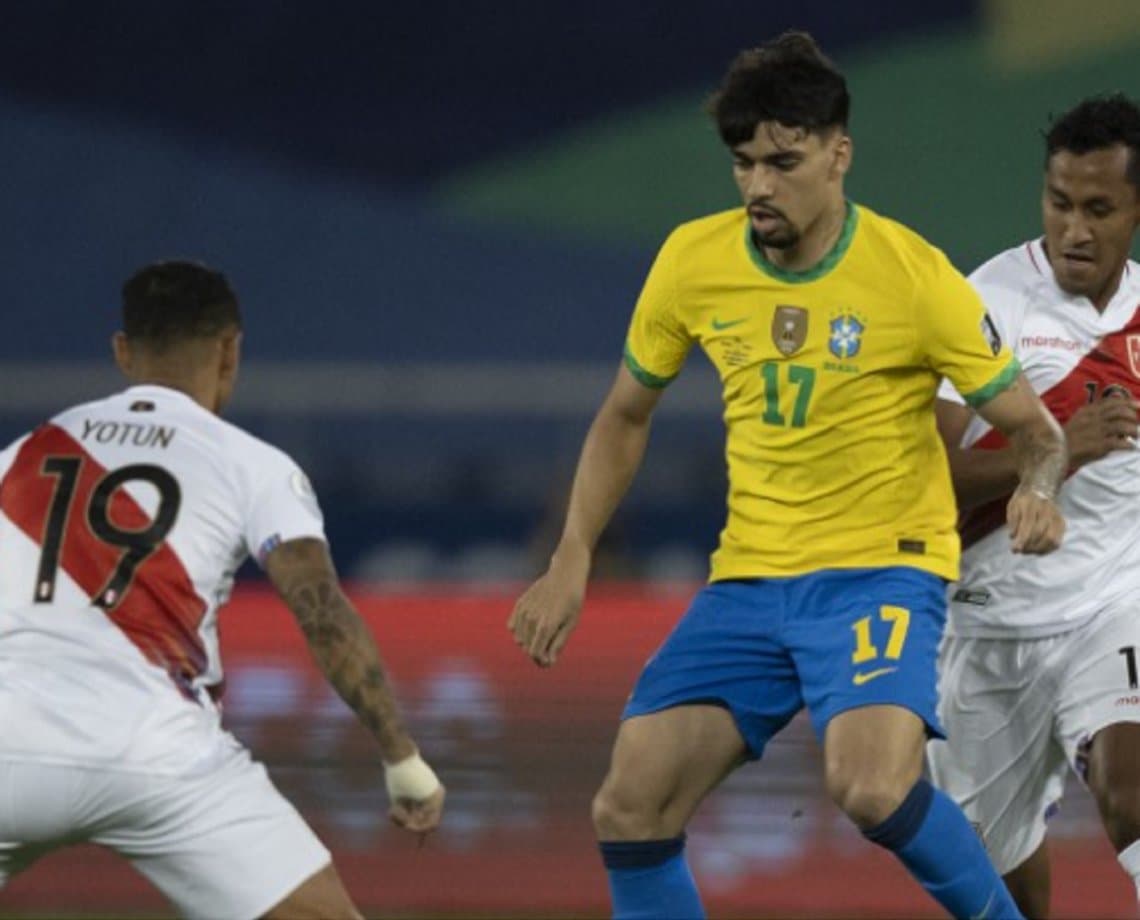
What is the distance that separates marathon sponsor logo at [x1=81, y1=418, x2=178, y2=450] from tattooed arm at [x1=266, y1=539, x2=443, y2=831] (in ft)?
1.03

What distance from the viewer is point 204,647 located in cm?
496

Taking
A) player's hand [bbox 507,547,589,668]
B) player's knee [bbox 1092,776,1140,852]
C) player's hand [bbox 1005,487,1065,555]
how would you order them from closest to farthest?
player's hand [bbox 1005,487,1065,555], player's hand [bbox 507,547,589,668], player's knee [bbox 1092,776,1140,852]

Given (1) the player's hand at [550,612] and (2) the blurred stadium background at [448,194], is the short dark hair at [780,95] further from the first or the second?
(2) the blurred stadium background at [448,194]

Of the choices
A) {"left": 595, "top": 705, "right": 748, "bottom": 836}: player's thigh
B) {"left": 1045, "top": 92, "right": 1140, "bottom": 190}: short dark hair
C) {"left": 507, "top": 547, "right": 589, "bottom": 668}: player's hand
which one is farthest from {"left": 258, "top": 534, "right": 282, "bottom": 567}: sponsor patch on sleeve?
{"left": 1045, "top": 92, "right": 1140, "bottom": 190}: short dark hair

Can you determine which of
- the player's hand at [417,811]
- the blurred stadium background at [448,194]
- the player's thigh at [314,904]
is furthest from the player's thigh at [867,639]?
the blurred stadium background at [448,194]

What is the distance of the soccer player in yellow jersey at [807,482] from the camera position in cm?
541

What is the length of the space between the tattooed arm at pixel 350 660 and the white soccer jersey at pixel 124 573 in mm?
56

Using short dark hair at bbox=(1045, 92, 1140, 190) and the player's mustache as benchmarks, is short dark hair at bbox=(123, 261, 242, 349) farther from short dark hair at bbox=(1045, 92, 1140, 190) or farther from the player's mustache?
short dark hair at bbox=(1045, 92, 1140, 190)

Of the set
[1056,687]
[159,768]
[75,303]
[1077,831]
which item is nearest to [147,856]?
[159,768]

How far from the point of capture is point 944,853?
5.32 metres

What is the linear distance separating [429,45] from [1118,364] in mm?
8162

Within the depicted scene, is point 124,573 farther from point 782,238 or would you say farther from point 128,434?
point 782,238

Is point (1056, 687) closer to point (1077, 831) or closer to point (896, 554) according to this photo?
point (896, 554)

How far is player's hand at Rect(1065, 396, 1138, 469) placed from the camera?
5.86 metres
